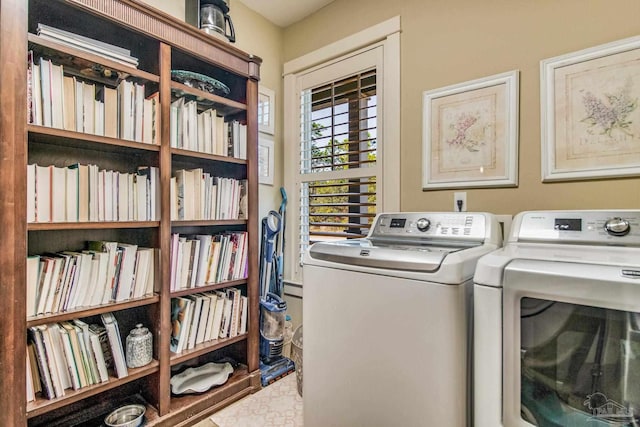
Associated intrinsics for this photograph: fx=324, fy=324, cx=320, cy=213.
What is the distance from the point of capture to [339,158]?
2.34 m

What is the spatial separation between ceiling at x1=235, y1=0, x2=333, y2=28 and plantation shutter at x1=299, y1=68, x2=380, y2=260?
1.90 ft

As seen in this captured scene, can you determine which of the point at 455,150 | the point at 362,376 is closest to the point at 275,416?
the point at 362,376

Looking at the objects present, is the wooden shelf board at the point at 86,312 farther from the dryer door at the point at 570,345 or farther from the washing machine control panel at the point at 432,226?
the dryer door at the point at 570,345

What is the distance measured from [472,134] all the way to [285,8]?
170 centimetres

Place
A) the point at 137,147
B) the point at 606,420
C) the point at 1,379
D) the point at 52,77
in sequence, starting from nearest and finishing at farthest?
the point at 606,420, the point at 1,379, the point at 52,77, the point at 137,147

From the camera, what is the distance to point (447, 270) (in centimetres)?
101

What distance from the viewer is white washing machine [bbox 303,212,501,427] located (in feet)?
3.31

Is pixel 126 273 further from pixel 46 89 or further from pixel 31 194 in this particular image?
pixel 46 89

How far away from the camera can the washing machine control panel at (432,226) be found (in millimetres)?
1426

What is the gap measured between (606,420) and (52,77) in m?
2.16

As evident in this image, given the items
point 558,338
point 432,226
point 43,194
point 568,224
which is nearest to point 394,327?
point 558,338

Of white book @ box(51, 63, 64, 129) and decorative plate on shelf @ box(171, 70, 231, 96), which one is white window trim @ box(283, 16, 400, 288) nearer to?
decorative plate on shelf @ box(171, 70, 231, 96)

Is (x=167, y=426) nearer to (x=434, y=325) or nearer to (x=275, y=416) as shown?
(x=275, y=416)

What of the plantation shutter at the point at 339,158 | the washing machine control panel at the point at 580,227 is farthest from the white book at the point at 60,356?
the washing machine control panel at the point at 580,227
